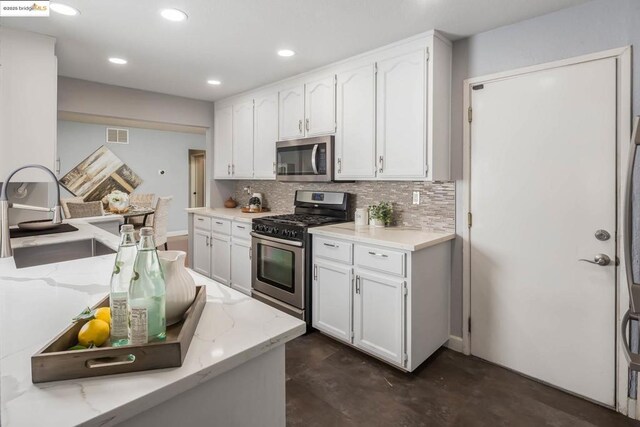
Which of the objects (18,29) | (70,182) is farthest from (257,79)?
(70,182)

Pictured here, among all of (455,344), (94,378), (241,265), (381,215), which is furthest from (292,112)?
(94,378)

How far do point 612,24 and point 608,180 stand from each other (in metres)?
0.90

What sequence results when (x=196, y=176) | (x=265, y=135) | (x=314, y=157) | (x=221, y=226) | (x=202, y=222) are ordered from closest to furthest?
1. (x=314, y=157)
2. (x=265, y=135)
3. (x=221, y=226)
4. (x=202, y=222)
5. (x=196, y=176)

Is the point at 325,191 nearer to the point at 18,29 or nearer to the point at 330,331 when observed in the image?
the point at 330,331

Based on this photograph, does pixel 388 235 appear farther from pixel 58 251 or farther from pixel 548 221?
pixel 58 251

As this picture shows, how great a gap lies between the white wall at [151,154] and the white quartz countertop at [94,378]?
6558 mm

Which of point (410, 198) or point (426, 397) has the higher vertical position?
point (410, 198)

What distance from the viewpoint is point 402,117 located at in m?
2.71

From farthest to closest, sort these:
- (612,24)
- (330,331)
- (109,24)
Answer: (330,331) → (109,24) → (612,24)

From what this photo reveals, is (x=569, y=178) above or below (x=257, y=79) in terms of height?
below

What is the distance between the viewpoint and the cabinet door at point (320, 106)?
3.24 metres

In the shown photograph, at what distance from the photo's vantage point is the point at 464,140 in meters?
2.66

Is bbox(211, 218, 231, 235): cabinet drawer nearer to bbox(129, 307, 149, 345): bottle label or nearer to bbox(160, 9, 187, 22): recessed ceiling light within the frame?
bbox(160, 9, 187, 22): recessed ceiling light

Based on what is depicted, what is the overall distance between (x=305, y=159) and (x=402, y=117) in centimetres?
111
